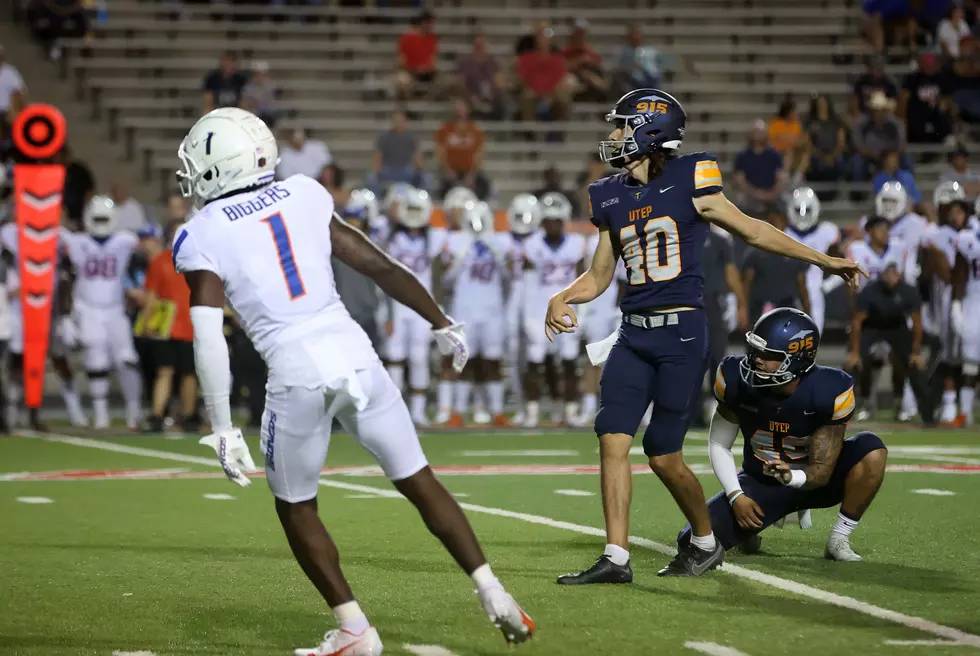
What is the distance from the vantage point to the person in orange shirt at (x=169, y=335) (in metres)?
13.7

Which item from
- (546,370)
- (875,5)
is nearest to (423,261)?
(546,370)

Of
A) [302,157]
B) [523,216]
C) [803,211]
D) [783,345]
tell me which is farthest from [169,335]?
[783,345]

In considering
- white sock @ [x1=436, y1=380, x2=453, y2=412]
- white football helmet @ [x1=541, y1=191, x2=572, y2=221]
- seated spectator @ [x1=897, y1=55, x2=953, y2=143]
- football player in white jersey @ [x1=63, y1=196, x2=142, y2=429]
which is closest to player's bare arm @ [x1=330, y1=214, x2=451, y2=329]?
white football helmet @ [x1=541, y1=191, x2=572, y2=221]

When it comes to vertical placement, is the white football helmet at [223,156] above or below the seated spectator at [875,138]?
below

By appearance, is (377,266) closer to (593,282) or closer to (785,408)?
(593,282)

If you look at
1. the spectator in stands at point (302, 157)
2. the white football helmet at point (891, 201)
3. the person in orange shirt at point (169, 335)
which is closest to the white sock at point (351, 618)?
the person in orange shirt at point (169, 335)

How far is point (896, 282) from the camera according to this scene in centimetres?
1420

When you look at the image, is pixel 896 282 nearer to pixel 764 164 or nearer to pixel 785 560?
pixel 764 164

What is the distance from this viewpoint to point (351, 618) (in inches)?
192

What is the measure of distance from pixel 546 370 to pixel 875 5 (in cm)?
911

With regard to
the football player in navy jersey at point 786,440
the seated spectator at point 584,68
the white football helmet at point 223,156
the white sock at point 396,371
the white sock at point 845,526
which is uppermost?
the seated spectator at point 584,68

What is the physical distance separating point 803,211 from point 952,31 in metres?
7.72

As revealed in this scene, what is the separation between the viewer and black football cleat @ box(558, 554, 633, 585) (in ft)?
20.0

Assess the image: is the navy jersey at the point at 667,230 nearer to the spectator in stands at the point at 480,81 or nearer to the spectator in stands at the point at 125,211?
the spectator in stands at the point at 125,211
